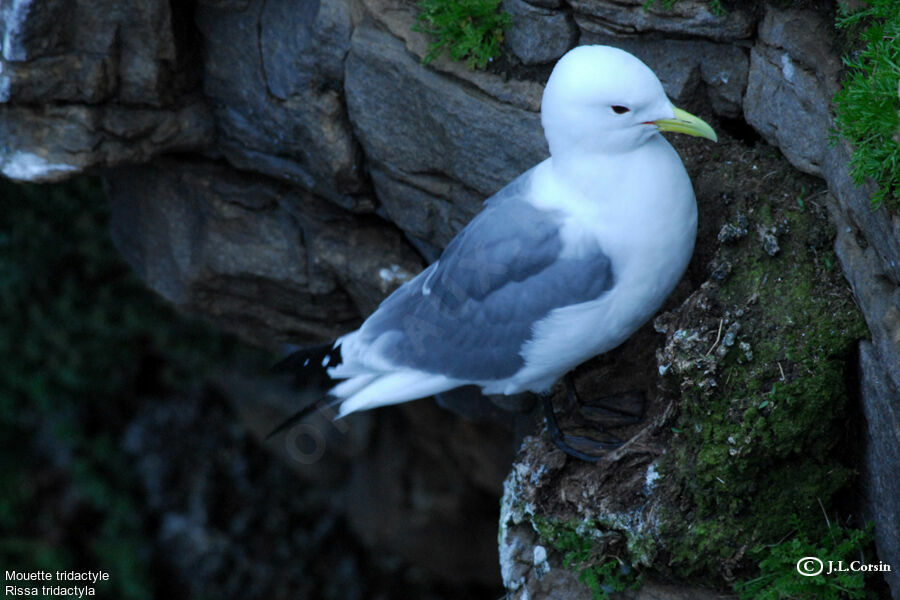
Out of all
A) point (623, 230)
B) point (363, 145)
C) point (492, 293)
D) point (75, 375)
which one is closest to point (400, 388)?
point (492, 293)

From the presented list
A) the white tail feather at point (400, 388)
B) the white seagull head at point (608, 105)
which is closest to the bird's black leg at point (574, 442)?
the white tail feather at point (400, 388)

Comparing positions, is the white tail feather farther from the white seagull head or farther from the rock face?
the white seagull head

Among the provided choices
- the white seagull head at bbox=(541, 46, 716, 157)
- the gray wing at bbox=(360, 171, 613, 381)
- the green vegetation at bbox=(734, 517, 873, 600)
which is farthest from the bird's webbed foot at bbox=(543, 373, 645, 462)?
the white seagull head at bbox=(541, 46, 716, 157)

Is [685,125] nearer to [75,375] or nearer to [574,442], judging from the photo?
[574,442]

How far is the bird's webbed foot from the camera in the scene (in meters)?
2.25

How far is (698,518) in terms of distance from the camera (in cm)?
190

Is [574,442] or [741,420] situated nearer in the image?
[741,420]

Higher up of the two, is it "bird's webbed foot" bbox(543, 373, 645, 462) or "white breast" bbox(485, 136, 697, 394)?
"white breast" bbox(485, 136, 697, 394)

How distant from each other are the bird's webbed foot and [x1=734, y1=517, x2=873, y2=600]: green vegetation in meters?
0.45

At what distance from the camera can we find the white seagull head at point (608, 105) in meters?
1.81

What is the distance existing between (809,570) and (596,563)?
0.43m

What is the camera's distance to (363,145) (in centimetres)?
282

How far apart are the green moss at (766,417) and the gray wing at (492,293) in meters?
0.32

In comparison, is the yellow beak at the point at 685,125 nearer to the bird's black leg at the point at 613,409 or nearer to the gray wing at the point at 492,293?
the gray wing at the point at 492,293
